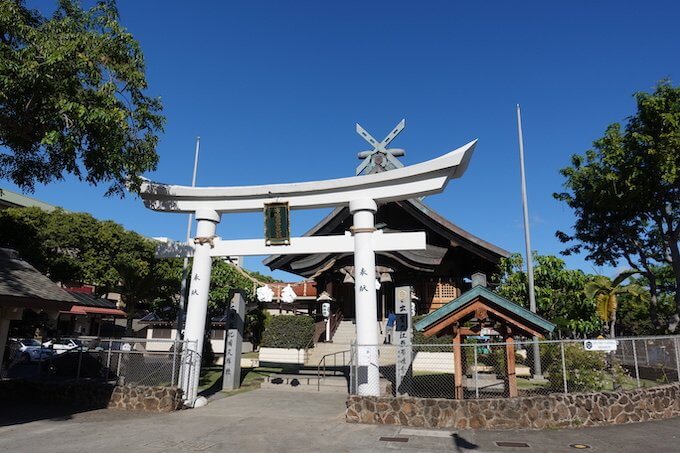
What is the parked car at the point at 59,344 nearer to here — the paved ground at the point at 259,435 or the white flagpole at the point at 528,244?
the paved ground at the point at 259,435

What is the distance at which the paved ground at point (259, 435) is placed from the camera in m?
7.98

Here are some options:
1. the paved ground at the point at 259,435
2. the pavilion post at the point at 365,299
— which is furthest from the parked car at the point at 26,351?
the pavilion post at the point at 365,299

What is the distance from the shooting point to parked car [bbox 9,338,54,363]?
14.4 m

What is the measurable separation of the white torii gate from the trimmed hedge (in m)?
9.47

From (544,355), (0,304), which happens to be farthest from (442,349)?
(0,304)

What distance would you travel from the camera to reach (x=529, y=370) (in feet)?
60.1

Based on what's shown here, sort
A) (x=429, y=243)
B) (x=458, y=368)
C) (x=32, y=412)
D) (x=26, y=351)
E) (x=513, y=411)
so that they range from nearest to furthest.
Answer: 1. (x=513, y=411)
2. (x=458, y=368)
3. (x=32, y=412)
4. (x=26, y=351)
5. (x=429, y=243)

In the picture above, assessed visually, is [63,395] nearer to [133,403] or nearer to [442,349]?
[133,403]

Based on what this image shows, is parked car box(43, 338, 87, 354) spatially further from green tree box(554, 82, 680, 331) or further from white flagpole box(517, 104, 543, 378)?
green tree box(554, 82, 680, 331)

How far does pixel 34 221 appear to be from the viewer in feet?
87.7

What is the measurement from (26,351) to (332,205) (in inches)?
798

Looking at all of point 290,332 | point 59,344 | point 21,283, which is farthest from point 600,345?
point 59,344

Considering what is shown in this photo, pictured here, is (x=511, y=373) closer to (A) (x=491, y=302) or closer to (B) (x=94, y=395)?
(A) (x=491, y=302)

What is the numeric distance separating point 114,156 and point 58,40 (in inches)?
109
